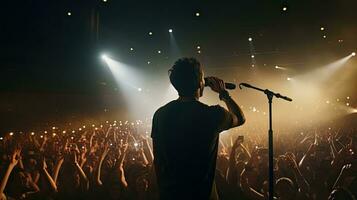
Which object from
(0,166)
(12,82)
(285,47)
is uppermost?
(285,47)

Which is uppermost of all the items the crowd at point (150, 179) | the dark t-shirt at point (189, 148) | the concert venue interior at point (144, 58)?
the concert venue interior at point (144, 58)

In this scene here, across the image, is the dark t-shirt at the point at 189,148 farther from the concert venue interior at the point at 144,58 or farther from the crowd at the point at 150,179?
the concert venue interior at the point at 144,58

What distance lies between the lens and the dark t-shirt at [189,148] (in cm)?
186

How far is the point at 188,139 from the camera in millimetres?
1894

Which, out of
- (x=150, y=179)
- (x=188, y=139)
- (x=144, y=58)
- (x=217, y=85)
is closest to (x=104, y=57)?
(x=144, y=58)

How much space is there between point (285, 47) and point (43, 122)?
14281 mm

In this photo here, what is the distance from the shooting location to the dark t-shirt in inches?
73.1

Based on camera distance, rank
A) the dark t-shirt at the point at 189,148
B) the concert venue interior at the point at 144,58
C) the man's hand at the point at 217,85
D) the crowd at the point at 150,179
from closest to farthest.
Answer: the dark t-shirt at the point at 189,148
the man's hand at the point at 217,85
the crowd at the point at 150,179
the concert venue interior at the point at 144,58

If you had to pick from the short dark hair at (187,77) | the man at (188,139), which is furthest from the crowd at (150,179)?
the short dark hair at (187,77)

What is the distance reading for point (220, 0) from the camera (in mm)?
14883

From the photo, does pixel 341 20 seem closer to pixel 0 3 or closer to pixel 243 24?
pixel 243 24

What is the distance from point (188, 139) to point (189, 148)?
50 mm

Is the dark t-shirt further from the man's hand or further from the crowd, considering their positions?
the crowd

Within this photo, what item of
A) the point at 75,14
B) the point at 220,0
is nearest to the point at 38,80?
the point at 75,14
